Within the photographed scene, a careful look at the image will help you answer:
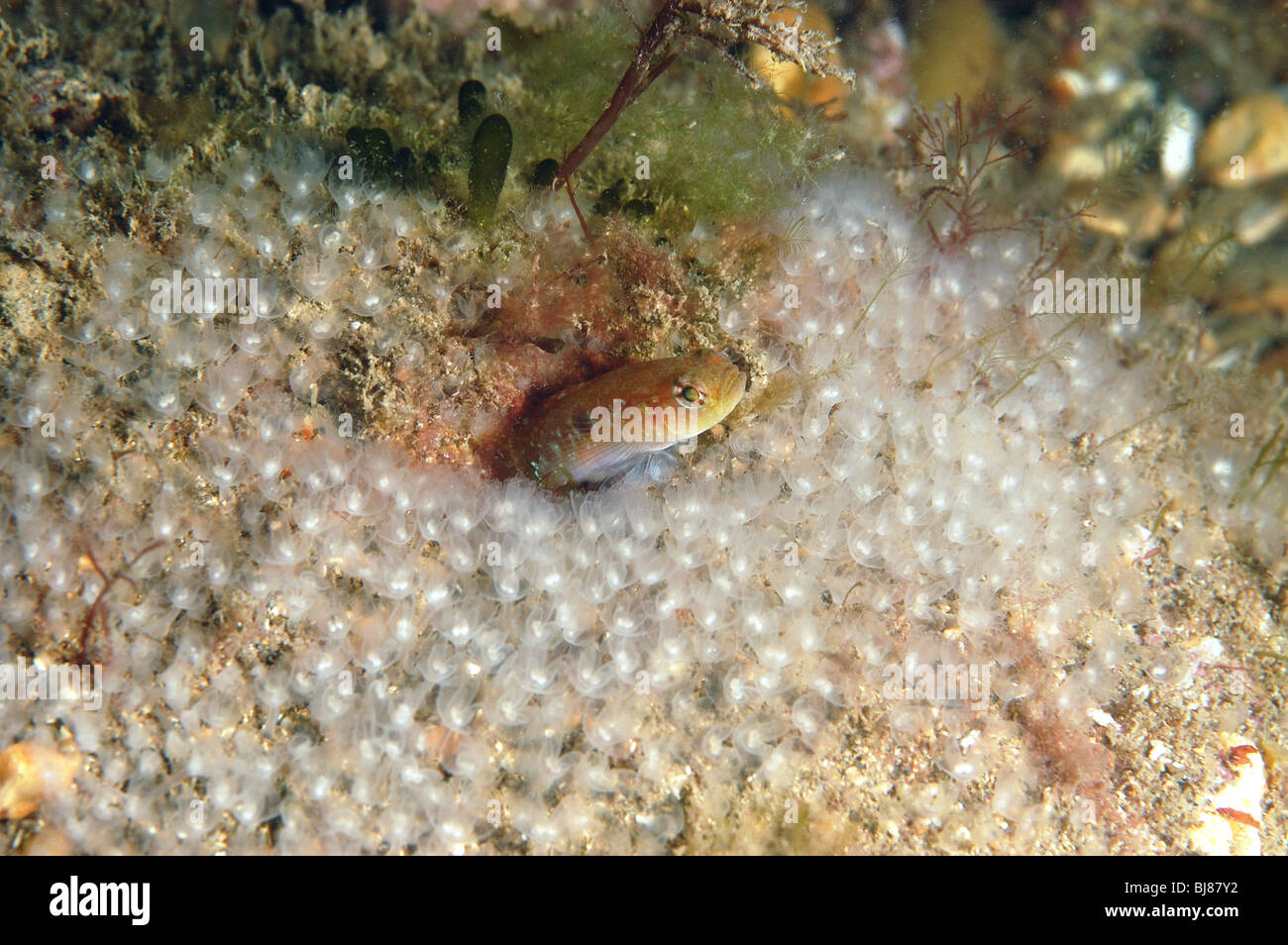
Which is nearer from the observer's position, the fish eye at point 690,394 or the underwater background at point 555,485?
the underwater background at point 555,485

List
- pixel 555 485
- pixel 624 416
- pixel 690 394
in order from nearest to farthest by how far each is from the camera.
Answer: pixel 690 394
pixel 624 416
pixel 555 485

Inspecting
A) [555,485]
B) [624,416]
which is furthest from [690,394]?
[555,485]

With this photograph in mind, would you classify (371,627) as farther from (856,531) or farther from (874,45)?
(874,45)

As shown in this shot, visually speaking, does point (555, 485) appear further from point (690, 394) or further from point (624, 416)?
point (690, 394)

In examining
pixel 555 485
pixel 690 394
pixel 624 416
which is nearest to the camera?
pixel 690 394

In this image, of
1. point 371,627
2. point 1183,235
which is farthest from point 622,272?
point 1183,235
